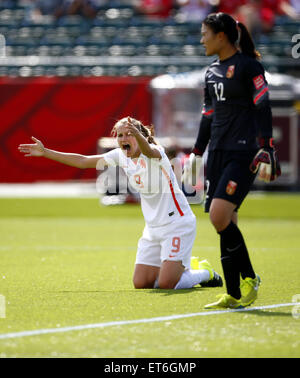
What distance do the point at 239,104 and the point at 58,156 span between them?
148cm

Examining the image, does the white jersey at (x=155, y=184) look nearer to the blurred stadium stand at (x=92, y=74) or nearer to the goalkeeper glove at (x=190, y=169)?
the goalkeeper glove at (x=190, y=169)

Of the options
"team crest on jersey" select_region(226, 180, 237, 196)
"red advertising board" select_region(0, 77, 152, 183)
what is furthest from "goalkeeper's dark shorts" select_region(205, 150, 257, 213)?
"red advertising board" select_region(0, 77, 152, 183)

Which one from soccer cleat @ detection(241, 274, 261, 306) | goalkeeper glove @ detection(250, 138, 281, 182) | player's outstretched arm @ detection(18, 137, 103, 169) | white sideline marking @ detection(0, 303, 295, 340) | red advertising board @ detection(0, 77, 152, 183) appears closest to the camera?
white sideline marking @ detection(0, 303, 295, 340)

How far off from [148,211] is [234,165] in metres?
1.26

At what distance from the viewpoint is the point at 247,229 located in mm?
13312

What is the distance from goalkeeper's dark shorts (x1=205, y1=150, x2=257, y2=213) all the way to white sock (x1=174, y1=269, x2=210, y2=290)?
3.09ft

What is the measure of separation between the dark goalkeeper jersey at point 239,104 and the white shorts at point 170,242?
98cm

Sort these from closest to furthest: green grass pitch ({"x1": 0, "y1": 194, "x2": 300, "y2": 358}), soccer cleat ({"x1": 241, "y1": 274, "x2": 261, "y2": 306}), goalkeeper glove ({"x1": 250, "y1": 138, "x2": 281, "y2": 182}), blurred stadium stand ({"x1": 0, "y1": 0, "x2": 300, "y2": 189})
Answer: green grass pitch ({"x1": 0, "y1": 194, "x2": 300, "y2": 358}), goalkeeper glove ({"x1": 250, "y1": 138, "x2": 281, "y2": 182}), soccer cleat ({"x1": 241, "y1": 274, "x2": 261, "y2": 306}), blurred stadium stand ({"x1": 0, "y1": 0, "x2": 300, "y2": 189})

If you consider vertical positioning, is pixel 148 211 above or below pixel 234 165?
below

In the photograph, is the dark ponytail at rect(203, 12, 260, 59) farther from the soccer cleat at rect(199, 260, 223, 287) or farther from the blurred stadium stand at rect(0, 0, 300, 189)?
the blurred stadium stand at rect(0, 0, 300, 189)

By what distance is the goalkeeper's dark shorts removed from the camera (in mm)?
5891

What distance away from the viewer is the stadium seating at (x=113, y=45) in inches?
891

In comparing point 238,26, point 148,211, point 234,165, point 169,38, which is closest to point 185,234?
point 148,211
